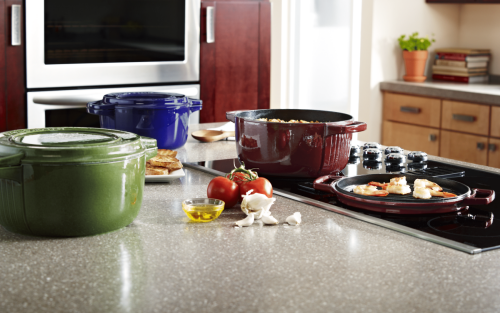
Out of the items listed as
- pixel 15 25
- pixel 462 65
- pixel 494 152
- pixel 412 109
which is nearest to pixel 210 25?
pixel 15 25

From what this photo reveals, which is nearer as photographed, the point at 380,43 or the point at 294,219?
the point at 294,219

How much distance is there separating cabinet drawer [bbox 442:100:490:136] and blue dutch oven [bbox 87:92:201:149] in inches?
86.0

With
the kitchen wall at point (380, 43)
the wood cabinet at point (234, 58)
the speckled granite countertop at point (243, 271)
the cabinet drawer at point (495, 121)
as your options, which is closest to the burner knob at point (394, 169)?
the speckled granite countertop at point (243, 271)

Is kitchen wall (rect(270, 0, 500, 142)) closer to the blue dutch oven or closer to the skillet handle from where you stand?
the blue dutch oven

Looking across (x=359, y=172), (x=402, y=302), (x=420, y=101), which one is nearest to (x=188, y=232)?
(x=402, y=302)

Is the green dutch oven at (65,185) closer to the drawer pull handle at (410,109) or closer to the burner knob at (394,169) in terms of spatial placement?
the burner knob at (394,169)

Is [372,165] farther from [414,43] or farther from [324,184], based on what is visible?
[414,43]

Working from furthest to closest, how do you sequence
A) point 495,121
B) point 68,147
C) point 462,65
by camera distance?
1. point 462,65
2. point 495,121
3. point 68,147

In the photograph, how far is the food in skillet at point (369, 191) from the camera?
1053mm

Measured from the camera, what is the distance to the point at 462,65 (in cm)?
389

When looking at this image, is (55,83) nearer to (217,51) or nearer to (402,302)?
(217,51)

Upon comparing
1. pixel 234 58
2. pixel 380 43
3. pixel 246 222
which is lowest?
pixel 246 222

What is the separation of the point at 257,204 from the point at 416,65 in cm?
319

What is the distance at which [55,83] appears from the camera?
269 centimetres
